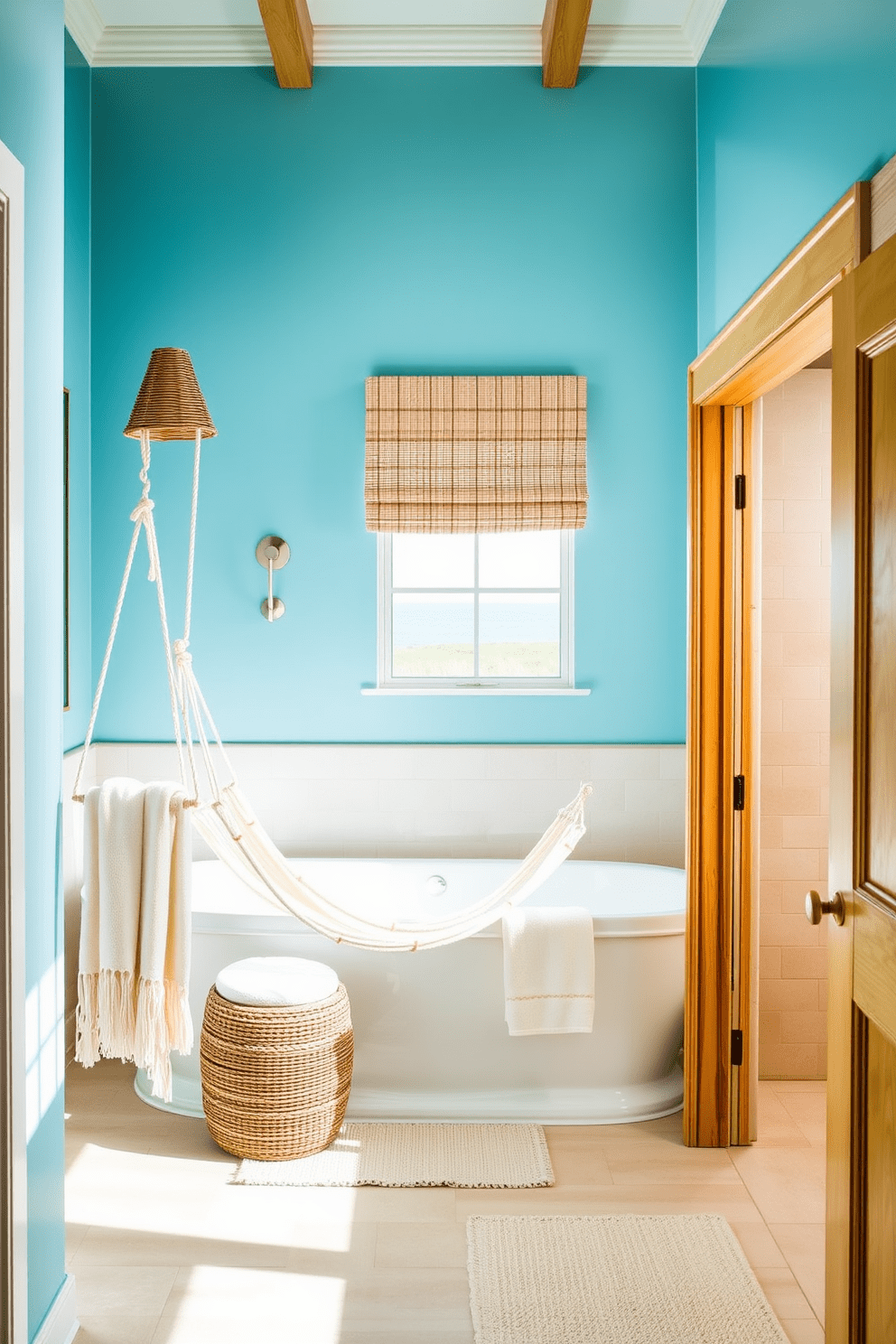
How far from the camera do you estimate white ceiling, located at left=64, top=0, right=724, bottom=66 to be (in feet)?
11.0

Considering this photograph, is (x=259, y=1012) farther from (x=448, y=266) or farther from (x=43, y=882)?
(x=448, y=266)

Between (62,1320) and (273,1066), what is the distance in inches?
30.0

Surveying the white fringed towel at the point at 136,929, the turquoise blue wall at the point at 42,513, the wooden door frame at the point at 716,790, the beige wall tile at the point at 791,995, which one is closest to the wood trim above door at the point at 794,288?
the wooden door frame at the point at 716,790

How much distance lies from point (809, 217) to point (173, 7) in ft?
7.82

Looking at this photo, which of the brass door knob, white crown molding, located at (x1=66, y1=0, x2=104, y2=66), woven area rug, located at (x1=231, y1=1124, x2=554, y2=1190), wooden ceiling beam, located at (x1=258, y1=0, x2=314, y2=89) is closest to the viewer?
the brass door knob

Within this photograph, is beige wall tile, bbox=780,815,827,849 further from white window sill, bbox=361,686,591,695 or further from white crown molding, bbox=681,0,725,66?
white crown molding, bbox=681,0,725,66

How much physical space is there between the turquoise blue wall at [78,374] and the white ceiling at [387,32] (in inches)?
6.8

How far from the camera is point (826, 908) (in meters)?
1.68

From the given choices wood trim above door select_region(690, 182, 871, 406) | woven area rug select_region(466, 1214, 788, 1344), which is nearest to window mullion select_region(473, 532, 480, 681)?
wood trim above door select_region(690, 182, 871, 406)

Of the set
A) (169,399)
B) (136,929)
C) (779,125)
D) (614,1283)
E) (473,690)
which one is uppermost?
(779,125)

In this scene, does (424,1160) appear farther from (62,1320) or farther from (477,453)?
(477,453)

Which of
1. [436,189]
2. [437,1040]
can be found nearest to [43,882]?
[437,1040]

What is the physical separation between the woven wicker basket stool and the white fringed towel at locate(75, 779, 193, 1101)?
0.24 m

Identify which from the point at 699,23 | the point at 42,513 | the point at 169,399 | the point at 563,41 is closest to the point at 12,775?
the point at 42,513
